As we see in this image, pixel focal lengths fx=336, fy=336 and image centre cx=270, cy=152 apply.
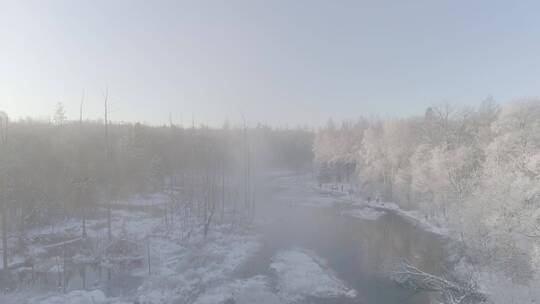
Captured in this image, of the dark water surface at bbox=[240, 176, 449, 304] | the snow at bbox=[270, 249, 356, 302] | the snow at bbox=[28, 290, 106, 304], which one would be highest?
the snow at bbox=[28, 290, 106, 304]

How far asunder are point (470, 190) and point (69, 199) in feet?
129

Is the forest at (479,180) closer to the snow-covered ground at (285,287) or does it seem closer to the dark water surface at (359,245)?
the dark water surface at (359,245)

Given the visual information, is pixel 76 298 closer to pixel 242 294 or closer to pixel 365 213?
pixel 242 294

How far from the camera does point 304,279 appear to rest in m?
22.0

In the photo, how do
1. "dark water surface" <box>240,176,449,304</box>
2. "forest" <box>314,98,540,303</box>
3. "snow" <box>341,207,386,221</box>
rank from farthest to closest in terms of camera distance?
"snow" <box>341,207,386,221</box>
"dark water surface" <box>240,176,449,304</box>
"forest" <box>314,98,540,303</box>

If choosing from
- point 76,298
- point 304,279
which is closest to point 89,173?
point 76,298

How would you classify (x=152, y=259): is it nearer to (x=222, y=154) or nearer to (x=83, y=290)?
(x=83, y=290)

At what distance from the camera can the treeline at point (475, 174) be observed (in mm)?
20391

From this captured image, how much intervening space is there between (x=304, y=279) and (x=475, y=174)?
1766 centimetres

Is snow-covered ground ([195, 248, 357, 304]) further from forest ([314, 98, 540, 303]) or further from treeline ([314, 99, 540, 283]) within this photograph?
treeline ([314, 99, 540, 283])

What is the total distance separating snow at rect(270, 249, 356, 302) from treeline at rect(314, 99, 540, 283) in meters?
10.0

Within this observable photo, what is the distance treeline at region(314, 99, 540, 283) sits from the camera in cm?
2039

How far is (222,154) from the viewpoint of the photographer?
229 ft

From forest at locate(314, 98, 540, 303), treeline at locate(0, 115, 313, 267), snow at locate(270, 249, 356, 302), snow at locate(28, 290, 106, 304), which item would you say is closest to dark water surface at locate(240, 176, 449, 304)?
snow at locate(270, 249, 356, 302)
